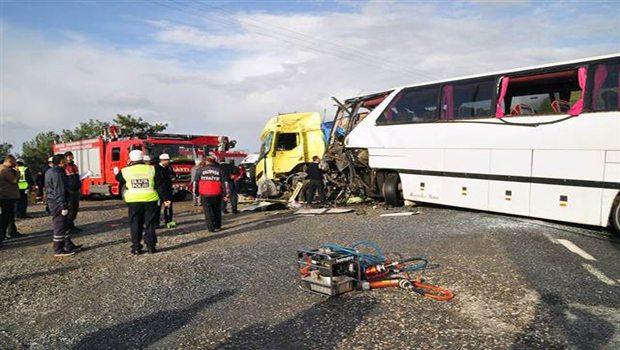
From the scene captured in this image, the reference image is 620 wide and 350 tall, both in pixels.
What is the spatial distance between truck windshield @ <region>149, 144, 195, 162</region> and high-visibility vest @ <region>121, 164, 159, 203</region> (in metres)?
10.1

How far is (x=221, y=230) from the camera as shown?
9.77 metres

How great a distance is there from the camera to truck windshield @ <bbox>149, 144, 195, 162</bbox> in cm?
1750

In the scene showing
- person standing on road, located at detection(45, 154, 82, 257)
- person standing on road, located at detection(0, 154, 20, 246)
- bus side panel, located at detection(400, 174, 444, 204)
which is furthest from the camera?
bus side panel, located at detection(400, 174, 444, 204)

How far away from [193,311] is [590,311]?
12.5 ft

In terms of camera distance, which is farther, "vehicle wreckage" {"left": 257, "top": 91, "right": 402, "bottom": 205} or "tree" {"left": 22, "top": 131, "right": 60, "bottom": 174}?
"tree" {"left": 22, "top": 131, "right": 60, "bottom": 174}

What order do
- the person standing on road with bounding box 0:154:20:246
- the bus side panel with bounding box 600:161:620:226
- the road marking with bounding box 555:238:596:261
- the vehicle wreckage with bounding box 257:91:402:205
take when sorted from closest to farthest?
the road marking with bounding box 555:238:596:261, the bus side panel with bounding box 600:161:620:226, the person standing on road with bounding box 0:154:20:246, the vehicle wreckage with bounding box 257:91:402:205

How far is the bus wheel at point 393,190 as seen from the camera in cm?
1140

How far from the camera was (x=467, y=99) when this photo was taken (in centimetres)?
974

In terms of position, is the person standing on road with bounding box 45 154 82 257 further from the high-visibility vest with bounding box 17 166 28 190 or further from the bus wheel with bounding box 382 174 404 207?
the bus wheel with bounding box 382 174 404 207

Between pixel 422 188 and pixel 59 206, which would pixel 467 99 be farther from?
pixel 59 206

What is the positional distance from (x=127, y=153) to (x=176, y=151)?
6.45 feet

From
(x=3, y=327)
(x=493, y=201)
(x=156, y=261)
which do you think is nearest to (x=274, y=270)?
(x=156, y=261)

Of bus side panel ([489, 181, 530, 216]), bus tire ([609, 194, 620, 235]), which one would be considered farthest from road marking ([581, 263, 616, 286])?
bus side panel ([489, 181, 530, 216])

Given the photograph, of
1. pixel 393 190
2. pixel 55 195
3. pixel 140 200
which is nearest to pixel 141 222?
pixel 140 200
